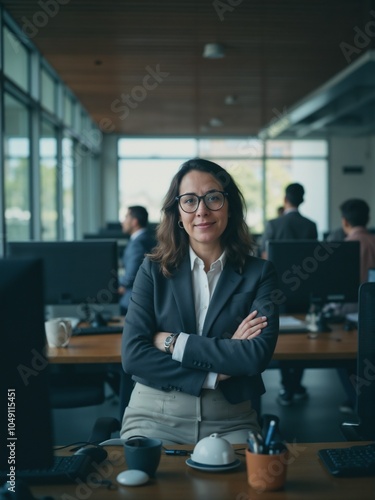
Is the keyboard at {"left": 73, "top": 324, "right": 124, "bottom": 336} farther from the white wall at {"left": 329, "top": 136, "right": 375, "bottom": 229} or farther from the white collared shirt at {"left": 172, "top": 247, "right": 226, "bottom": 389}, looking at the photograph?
the white wall at {"left": 329, "top": 136, "right": 375, "bottom": 229}

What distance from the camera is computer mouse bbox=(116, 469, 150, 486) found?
1504 millimetres

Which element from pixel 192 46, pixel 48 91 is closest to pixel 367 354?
pixel 192 46

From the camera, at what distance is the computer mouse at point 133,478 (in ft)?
4.93

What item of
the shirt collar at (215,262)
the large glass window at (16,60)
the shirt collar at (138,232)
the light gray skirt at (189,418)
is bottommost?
the light gray skirt at (189,418)

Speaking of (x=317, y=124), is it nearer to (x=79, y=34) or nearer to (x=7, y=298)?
(x=79, y=34)

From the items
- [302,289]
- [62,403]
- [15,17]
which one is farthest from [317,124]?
[62,403]

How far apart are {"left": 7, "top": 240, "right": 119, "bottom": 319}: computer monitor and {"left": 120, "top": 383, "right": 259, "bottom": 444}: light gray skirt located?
165 cm

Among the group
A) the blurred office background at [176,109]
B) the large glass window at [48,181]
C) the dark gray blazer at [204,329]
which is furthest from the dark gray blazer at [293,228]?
the dark gray blazer at [204,329]

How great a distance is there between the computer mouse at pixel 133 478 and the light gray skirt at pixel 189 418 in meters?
0.57

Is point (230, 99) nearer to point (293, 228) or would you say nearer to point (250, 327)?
point (293, 228)

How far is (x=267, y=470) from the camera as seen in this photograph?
146cm

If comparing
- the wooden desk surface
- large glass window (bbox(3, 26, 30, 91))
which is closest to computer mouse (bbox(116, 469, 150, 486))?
the wooden desk surface

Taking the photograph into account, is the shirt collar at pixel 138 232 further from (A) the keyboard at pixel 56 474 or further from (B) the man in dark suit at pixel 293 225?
(A) the keyboard at pixel 56 474

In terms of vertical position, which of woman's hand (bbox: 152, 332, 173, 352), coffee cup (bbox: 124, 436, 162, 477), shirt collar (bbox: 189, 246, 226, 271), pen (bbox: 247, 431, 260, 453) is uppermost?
shirt collar (bbox: 189, 246, 226, 271)
